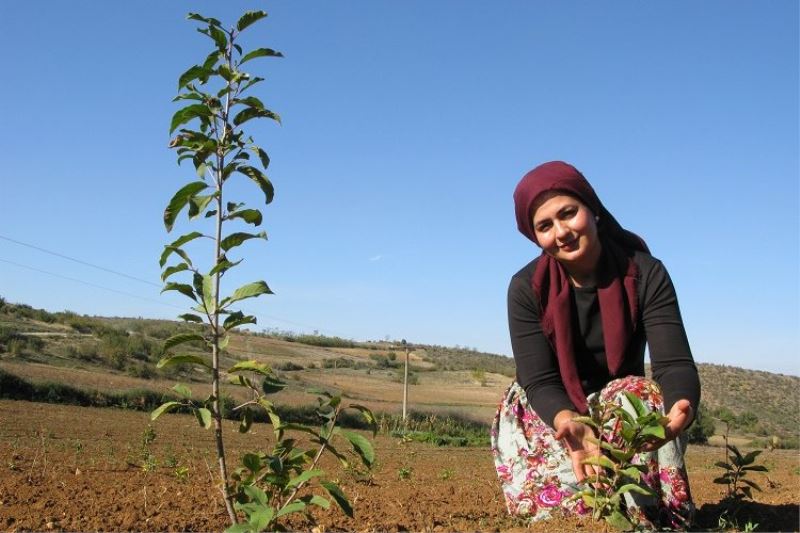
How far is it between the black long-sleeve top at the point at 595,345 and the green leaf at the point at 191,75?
5.03 feet

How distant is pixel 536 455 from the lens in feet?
10.9

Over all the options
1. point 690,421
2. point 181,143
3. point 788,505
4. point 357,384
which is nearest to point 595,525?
point 690,421

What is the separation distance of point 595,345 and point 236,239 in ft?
5.30

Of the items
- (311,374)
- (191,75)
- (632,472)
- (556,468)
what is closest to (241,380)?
(191,75)

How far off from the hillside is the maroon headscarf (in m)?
1.72

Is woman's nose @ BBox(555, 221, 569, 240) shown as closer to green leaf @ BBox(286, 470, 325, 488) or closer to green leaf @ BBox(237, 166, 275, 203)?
green leaf @ BBox(237, 166, 275, 203)

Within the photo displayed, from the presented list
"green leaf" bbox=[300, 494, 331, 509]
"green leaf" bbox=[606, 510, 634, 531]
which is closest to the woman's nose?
"green leaf" bbox=[606, 510, 634, 531]

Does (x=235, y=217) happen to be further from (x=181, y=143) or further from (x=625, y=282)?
(x=625, y=282)

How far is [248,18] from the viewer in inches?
97.6

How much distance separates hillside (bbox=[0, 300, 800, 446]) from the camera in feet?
49.7

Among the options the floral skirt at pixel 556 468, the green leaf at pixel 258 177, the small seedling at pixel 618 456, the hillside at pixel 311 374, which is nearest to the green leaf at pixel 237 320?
the green leaf at pixel 258 177

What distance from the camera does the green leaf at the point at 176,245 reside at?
2.26 m

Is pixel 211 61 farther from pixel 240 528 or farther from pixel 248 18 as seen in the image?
pixel 240 528

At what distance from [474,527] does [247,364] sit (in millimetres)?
1276
